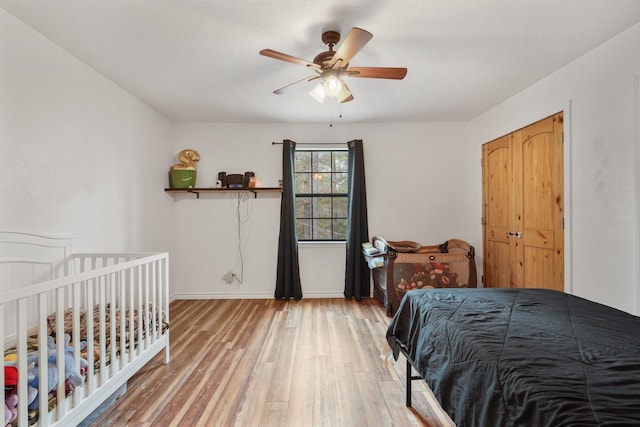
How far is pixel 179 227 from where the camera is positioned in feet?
12.9

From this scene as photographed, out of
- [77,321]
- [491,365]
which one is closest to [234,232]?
[77,321]

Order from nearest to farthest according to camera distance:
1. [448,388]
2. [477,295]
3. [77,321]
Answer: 1. [448,388]
2. [77,321]
3. [477,295]

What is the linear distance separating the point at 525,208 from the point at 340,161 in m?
2.19

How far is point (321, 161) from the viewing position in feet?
13.5

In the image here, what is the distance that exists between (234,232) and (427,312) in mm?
2964

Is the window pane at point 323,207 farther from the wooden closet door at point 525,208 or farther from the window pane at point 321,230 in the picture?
the wooden closet door at point 525,208

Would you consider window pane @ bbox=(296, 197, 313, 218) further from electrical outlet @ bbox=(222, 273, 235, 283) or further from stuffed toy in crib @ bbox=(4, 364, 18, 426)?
stuffed toy in crib @ bbox=(4, 364, 18, 426)


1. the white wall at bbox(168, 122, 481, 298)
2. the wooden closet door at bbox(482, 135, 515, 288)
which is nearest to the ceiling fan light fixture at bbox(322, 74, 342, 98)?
the white wall at bbox(168, 122, 481, 298)

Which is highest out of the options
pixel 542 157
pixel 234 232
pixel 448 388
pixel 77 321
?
pixel 542 157

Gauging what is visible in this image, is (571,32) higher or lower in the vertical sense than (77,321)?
higher

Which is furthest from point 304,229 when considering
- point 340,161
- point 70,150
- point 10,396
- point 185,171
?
point 10,396

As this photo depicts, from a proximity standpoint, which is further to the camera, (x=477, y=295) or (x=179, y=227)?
(x=179, y=227)

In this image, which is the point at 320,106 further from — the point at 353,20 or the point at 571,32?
the point at 571,32

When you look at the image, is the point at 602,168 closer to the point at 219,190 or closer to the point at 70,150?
the point at 219,190
